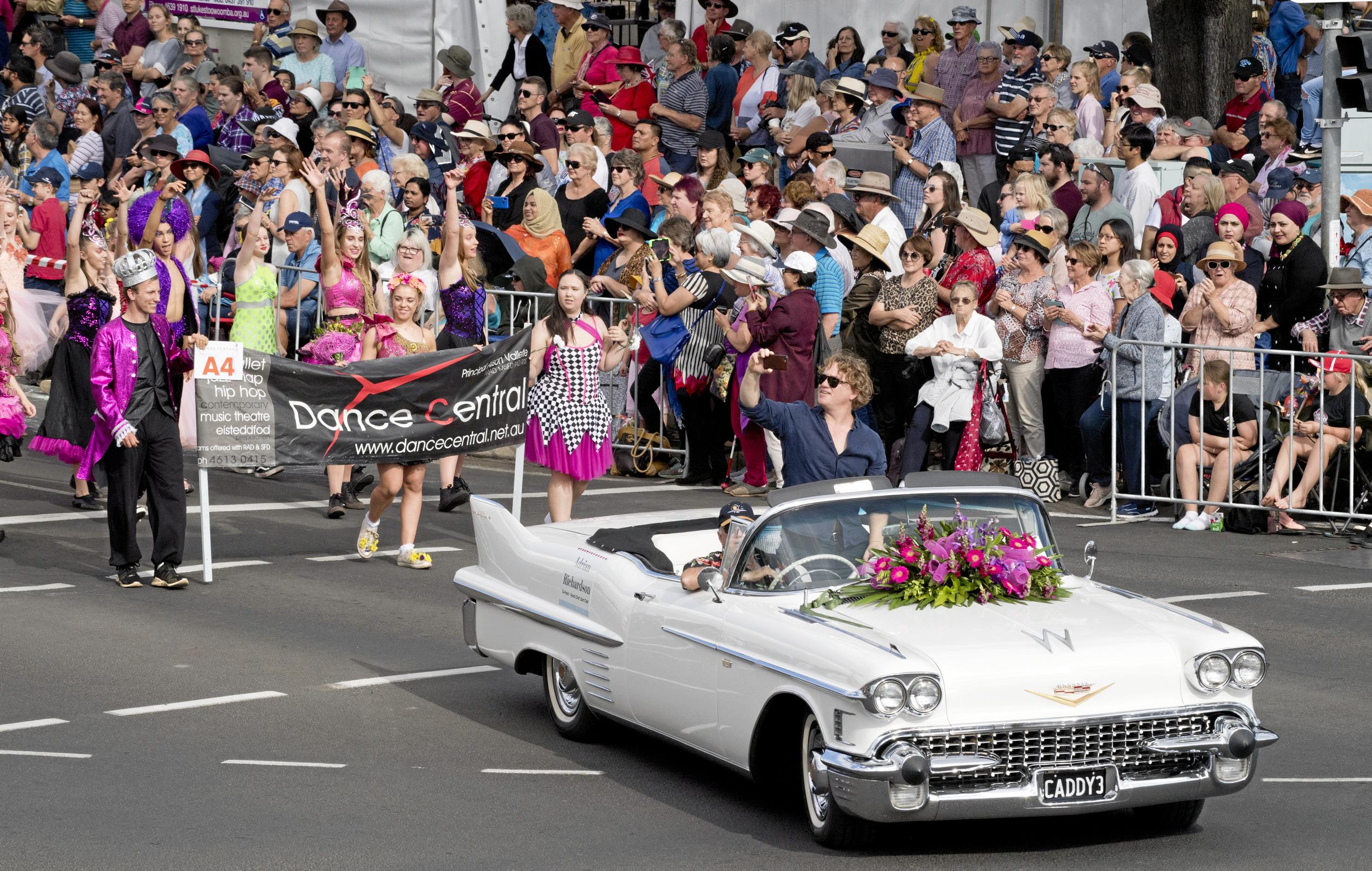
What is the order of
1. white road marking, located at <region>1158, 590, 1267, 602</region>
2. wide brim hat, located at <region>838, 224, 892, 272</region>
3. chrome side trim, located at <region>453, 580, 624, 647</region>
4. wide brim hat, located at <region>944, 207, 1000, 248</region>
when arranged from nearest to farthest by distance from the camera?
chrome side trim, located at <region>453, 580, 624, 647</region> → white road marking, located at <region>1158, 590, 1267, 602</region> → wide brim hat, located at <region>944, 207, 1000, 248</region> → wide brim hat, located at <region>838, 224, 892, 272</region>

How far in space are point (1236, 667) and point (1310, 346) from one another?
27.0 ft

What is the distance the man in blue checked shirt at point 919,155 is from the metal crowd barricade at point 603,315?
9.65 ft

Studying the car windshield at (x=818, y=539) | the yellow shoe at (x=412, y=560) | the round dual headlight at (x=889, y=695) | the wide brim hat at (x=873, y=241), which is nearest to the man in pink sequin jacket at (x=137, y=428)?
the yellow shoe at (x=412, y=560)

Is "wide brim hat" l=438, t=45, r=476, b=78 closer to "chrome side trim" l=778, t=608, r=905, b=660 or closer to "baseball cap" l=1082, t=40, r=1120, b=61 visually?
"baseball cap" l=1082, t=40, r=1120, b=61

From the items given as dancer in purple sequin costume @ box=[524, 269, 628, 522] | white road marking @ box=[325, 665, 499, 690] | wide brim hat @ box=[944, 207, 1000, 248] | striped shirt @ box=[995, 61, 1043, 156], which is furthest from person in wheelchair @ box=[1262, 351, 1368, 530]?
white road marking @ box=[325, 665, 499, 690]

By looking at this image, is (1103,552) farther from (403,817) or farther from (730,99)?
(730,99)

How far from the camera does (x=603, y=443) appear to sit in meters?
→ 13.4

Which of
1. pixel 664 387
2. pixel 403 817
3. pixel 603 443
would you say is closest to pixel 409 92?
pixel 664 387

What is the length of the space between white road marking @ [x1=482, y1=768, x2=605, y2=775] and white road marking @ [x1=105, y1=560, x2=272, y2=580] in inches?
206

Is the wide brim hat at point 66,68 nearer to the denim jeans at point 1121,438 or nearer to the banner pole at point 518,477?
the banner pole at point 518,477

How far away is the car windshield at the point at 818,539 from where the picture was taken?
815cm

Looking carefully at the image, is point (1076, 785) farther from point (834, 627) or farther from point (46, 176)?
point (46, 176)

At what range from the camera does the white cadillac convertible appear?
23.2 feet

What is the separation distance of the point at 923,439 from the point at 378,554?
4.46 metres
